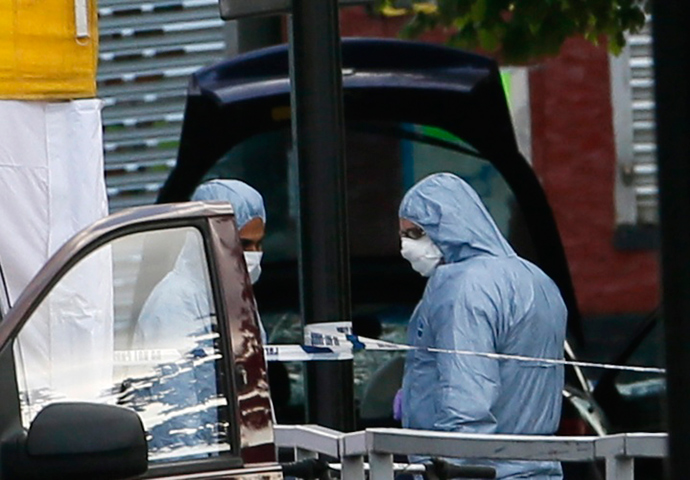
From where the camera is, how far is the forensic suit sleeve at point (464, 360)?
19.8ft

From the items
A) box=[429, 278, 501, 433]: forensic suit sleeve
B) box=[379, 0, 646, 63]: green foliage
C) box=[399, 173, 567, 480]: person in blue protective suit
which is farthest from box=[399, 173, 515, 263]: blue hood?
box=[379, 0, 646, 63]: green foliage

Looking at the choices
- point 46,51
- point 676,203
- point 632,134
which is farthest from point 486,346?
point 632,134

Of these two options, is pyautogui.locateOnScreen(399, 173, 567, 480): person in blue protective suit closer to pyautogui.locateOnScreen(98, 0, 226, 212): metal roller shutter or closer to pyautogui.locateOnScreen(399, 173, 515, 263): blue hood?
pyautogui.locateOnScreen(399, 173, 515, 263): blue hood

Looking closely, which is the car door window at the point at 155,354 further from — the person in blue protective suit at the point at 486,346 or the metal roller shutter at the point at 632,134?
the metal roller shutter at the point at 632,134

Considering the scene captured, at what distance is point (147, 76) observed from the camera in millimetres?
14633

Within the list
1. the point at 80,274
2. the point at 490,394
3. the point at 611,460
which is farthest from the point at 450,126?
the point at 80,274

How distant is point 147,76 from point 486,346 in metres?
8.76

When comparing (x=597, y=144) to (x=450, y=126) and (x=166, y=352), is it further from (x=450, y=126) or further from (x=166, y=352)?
(x=166, y=352)

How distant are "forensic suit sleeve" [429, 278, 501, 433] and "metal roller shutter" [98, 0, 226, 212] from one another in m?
8.24

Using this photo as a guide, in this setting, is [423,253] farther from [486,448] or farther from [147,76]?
[147,76]

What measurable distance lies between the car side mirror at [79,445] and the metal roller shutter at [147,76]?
424 inches

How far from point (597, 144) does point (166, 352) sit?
11.6 m

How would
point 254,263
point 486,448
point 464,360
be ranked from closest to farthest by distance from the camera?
point 486,448, point 464,360, point 254,263

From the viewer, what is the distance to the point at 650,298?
15562mm
